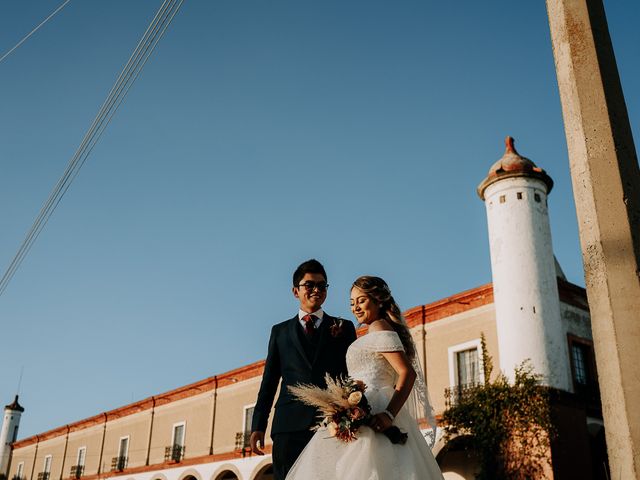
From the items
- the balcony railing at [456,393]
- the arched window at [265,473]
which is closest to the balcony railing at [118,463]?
the arched window at [265,473]

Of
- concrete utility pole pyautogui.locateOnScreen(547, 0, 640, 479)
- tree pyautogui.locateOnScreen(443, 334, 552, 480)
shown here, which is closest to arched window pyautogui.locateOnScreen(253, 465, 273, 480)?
tree pyautogui.locateOnScreen(443, 334, 552, 480)

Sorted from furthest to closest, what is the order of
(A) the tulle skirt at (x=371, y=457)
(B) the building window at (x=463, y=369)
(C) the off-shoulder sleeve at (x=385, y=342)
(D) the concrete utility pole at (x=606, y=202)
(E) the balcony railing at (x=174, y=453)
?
(E) the balcony railing at (x=174, y=453)
(B) the building window at (x=463, y=369)
(C) the off-shoulder sleeve at (x=385, y=342)
(A) the tulle skirt at (x=371, y=457)
(D) the concrete utility pole at (x=606, y=202)

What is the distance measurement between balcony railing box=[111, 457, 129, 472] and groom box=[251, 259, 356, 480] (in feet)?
102

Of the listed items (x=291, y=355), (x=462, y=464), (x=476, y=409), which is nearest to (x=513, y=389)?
(x=476, y=409)

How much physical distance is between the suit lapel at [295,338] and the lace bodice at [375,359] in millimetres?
496

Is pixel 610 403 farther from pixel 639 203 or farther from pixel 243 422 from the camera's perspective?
pixel 243 422

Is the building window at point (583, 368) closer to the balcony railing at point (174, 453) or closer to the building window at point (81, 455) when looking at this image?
the balcony railing at point (174, 453)

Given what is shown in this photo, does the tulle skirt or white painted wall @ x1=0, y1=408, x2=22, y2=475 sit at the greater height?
white painted wall @ x1=0, y1=408, x2=22, y2=475

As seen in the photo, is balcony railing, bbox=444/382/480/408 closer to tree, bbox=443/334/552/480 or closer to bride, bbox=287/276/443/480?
tree, bbox=443/334/552/480

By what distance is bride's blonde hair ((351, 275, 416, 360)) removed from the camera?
14.5 ft

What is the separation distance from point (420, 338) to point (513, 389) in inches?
158

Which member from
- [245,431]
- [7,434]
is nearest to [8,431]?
[7,434]

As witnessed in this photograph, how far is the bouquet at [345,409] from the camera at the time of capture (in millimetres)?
3812

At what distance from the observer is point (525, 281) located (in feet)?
55.0
